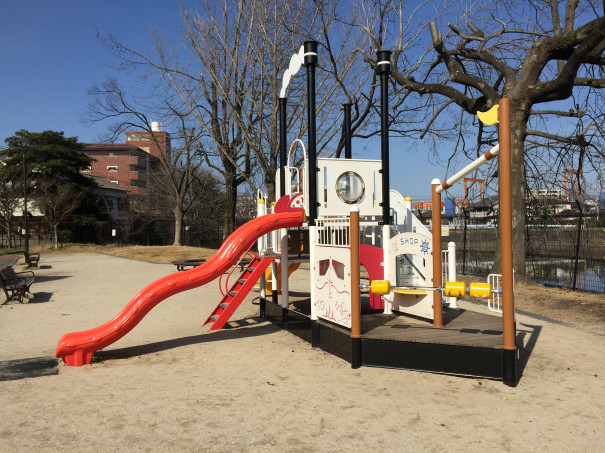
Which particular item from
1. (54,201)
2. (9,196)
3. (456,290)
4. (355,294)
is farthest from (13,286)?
(9,196)

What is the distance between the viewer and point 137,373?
20.0 ft

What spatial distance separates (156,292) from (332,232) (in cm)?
270

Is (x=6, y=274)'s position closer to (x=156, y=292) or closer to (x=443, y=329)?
(x=156, y=292)

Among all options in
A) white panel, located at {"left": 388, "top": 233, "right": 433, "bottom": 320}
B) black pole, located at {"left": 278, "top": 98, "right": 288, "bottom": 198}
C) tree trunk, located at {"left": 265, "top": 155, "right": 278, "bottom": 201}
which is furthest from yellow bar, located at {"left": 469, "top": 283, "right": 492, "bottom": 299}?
tree trunk, located at {"left": 265, "top": 155, "right": 278, "bottom": 201}

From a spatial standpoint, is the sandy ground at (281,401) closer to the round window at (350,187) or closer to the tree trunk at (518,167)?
the round window at (350,187)

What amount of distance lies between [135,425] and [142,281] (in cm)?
1222

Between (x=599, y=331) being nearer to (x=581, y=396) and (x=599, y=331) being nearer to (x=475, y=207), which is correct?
(x=581, y=396)

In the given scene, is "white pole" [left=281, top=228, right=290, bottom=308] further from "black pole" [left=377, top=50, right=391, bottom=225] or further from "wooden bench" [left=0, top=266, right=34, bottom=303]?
"wooden bench" [left=0, top=266, right=34, bottom=303]

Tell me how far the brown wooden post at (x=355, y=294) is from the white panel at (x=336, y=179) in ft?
4.20

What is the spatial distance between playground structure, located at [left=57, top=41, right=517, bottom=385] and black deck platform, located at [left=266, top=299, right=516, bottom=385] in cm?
1

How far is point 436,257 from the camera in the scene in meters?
6.91

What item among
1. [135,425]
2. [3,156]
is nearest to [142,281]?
[135,425]

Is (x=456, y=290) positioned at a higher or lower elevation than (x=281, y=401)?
higher

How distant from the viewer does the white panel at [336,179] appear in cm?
758
